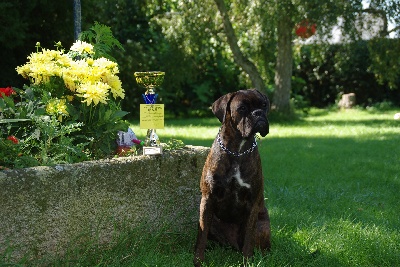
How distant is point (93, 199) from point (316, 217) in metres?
2.48

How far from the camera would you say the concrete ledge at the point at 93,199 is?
12.4 feet

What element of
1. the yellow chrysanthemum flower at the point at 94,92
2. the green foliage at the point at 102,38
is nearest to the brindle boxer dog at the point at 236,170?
the yellow chrysanthemum flower at the point at 94,92

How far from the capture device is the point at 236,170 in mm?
4086

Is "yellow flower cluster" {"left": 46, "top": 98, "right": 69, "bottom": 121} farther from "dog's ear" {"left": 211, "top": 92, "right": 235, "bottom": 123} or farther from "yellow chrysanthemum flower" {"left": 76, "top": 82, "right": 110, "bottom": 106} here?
"dog's ear" {"left": 211, "top": 92, "right": 235, "bottom": 123}

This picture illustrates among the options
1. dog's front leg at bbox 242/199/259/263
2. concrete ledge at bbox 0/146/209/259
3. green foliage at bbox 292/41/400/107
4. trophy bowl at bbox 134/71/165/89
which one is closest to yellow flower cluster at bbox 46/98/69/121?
concrete ledge at bbox 0/146/209/259

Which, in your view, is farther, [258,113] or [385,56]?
[385,56]

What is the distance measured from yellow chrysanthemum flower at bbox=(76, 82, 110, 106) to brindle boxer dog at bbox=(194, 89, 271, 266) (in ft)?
2.73

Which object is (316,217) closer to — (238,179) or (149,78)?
(238,179)

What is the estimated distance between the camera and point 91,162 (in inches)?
165

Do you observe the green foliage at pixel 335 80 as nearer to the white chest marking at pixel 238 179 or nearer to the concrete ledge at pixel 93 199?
the concrete ledge at pixel 93 199

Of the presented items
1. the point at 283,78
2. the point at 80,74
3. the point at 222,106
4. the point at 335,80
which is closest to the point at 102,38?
the point at 80,74

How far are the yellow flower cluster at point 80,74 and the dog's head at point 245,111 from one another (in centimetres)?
90

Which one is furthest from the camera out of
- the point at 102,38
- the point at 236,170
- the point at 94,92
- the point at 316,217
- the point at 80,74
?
the point at 316,217

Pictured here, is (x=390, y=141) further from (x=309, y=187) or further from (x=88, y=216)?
(x=88, y=216)
